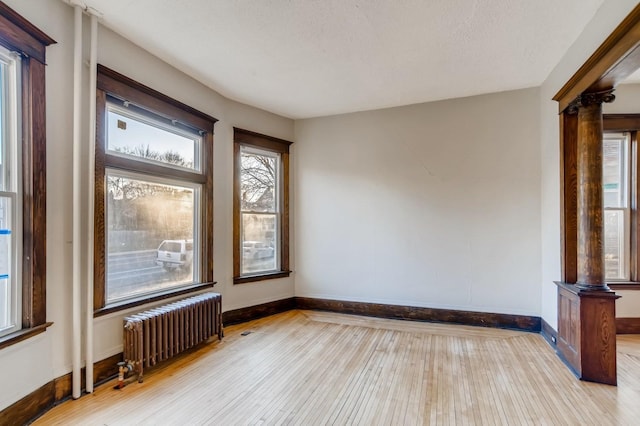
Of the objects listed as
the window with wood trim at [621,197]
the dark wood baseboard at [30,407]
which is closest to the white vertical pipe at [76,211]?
the dark wood baseboard at [30,407]

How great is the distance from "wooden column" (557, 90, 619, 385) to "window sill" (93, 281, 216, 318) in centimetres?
378

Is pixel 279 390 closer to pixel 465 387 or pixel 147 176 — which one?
pixel 465 387

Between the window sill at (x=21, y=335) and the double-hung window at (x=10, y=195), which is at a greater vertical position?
the double-hung window at (x=10, y=195)

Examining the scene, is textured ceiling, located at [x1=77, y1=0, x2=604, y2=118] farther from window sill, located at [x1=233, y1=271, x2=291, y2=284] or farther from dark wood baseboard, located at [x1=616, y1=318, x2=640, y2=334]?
dark wood baseboard, located at [x1=616, y1=318, x2=640, y2=334]

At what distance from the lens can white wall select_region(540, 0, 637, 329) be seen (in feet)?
9.12

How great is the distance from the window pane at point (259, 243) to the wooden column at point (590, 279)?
3.62 meters

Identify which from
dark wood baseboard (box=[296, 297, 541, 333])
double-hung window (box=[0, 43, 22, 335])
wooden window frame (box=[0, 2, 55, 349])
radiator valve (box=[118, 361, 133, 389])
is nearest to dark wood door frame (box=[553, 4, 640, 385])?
dark wood baseboard (box=[296, 297, 541, 333])

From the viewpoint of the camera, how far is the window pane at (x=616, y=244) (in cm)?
384

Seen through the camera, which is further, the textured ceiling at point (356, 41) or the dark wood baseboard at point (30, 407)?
the textured ceiling at point (356, 41)

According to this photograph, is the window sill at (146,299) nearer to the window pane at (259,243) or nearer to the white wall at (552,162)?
the window pane at (259,243)

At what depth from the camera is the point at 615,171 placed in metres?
3.91

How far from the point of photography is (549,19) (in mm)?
2553

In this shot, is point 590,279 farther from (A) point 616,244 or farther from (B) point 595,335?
(A) point 616,244

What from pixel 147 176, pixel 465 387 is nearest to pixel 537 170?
pixel 465 387
